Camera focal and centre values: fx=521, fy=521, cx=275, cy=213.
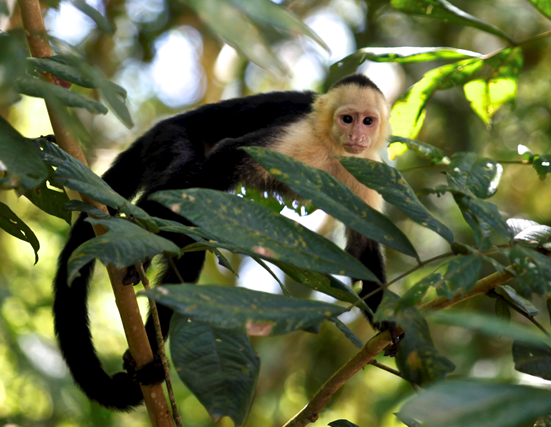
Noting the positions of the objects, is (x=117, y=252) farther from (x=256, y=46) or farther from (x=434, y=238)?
(x=434, y=238)

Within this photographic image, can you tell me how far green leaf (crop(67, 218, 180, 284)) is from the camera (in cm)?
63

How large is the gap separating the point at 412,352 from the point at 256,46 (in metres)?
0.51

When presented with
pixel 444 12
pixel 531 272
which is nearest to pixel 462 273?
pixel 531 272

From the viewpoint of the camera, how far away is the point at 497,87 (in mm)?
1719

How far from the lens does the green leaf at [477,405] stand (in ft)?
1.26

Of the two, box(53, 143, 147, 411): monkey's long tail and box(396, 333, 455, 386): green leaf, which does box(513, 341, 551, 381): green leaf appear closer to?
box(396, 333, 455, 386): green leaf

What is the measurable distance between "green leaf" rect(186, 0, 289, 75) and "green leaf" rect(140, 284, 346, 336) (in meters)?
0.30

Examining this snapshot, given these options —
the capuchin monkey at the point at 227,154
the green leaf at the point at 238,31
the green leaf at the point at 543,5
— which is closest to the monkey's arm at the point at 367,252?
the capuchin monkey at the point at 227,154

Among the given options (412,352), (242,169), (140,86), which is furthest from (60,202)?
(140,86)

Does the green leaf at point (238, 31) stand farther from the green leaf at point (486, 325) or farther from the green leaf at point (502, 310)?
the green leaf at point (502, 310)

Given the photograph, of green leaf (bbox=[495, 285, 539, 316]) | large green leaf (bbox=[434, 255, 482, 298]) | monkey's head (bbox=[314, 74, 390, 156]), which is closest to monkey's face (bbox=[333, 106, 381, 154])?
monkey's head (bbox=[314, 74, 390, 156])

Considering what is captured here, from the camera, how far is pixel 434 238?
4.84 meters

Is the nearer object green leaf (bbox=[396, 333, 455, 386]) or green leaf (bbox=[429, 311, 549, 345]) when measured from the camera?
green leaf (bbox=[429, 311, 549, 345])

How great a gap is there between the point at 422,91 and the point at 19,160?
1.30 metres
